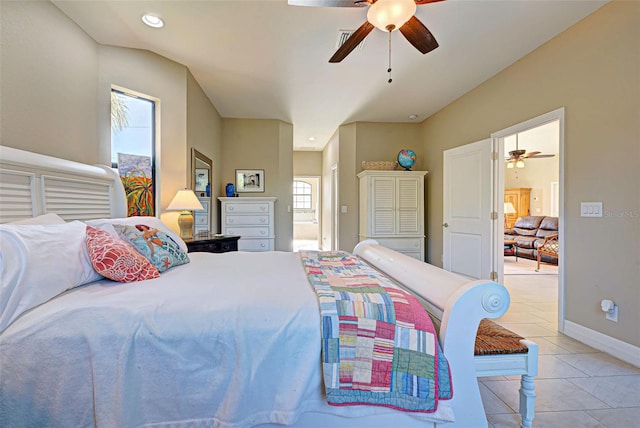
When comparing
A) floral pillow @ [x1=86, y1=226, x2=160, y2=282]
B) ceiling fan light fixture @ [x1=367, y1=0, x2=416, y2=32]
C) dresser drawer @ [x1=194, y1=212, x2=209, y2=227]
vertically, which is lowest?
floral pillow @ [x1=86, y1=226, x2=160, y2=282]

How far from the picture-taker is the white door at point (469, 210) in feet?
11.5

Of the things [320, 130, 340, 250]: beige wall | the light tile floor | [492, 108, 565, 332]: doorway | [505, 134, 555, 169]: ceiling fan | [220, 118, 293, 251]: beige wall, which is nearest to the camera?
the light tile floor

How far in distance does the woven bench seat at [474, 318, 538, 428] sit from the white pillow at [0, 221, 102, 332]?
1.77 metres

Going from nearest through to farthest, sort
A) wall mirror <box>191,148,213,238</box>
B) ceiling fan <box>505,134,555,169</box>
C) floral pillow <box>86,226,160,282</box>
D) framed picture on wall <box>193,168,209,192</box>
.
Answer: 1. floral pillow <box>86,226,160,282</box>
2. wall mirror <box>191,148,213,238</box>
3. framed picture on wall <box>193,168,209,192</box>
4. ceiling fan <box>505,134,555,169</box>

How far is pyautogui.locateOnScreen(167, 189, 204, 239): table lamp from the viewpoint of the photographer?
299 centimetres

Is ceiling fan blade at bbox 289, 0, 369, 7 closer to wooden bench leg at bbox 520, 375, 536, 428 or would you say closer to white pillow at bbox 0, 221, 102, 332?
white pillow at bbox 0, 221, 102, 332

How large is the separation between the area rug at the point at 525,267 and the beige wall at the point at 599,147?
2.79 m

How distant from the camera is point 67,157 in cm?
220

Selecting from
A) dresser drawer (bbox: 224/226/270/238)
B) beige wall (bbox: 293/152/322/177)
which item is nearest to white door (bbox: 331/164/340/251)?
dresser drawer (bbox: 224/226/270/238)

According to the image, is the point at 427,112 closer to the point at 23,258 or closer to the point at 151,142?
the point at 151,142

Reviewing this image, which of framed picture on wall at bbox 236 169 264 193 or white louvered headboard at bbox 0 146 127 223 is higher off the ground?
framed picture on wall at bbox 236 169 264 193

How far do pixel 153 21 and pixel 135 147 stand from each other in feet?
3.74

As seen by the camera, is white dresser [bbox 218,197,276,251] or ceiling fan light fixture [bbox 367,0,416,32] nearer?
ceiling fan light fixture [bbox 367,0,416,32]

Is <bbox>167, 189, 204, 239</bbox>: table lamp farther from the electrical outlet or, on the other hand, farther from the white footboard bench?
the electrical outlet
